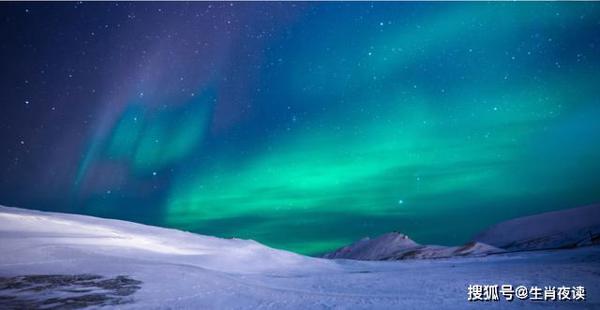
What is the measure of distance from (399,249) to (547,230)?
81.3 ft

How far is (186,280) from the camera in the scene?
919 cm

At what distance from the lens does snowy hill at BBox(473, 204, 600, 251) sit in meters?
51.9

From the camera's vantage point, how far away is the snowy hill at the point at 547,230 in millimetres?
51938

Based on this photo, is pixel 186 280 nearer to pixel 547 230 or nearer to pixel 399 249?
pixel 399 249

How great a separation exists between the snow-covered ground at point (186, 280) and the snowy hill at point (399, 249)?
34.7 meters

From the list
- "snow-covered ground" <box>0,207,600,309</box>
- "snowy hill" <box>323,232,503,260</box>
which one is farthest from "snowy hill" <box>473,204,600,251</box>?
"snow-covered ground" <box>0,207,600,309</box>

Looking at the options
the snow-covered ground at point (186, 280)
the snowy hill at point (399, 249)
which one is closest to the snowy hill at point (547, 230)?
the snowy hill at point (399, 249)

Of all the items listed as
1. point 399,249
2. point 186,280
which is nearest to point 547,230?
point 399,249

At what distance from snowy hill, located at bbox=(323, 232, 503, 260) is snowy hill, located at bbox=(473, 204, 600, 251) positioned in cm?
1330

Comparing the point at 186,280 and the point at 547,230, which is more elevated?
the point at 547,230

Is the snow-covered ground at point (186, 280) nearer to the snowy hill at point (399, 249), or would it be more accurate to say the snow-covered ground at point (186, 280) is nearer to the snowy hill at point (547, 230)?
the snowy hill at point (399, 249)

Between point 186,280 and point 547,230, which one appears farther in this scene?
point 547,230

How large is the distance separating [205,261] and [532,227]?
68.9m

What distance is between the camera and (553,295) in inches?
314
